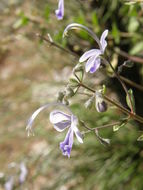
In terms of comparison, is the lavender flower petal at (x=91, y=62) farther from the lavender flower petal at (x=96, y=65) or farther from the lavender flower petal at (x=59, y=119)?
the lavender flower petal at (x=59, y=119)

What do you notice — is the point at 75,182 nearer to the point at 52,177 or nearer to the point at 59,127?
the point at 52,177

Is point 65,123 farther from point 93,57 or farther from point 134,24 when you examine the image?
point 134,24

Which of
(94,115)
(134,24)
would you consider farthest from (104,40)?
(94,115)

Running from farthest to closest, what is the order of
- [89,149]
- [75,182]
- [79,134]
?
1. [75,182]
2. [89,149]
3. [79,134]

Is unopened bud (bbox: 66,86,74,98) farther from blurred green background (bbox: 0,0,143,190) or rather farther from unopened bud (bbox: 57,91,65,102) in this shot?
blurred green background (bbox: 0,0,143,190)

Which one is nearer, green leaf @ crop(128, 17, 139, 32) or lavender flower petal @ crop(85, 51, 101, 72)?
lavender flower petal @ crop(85, 51, 101, 72)

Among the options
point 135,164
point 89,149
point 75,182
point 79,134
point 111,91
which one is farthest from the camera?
point 75,182

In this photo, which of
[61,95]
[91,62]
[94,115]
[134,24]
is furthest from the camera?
[94,115]

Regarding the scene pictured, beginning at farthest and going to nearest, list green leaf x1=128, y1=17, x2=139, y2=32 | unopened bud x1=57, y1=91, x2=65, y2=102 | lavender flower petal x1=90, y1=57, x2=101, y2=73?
green leaf x1=128, y1=17, x2=139, y2=32 → unopened bud x1=57, y1=91, x2=65, y2=102 → lavender flower petal x1=90, y1=57, x2=101, y2=73

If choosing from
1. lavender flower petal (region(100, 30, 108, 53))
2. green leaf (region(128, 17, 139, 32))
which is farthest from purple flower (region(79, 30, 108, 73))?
green leaf (region(128, 17, 139, 32))

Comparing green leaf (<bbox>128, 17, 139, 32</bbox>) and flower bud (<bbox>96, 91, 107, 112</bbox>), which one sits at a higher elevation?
green leaf (<bbox>128, 17, 139, 32</bbox>)

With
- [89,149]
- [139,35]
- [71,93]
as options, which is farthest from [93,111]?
[71,93]
